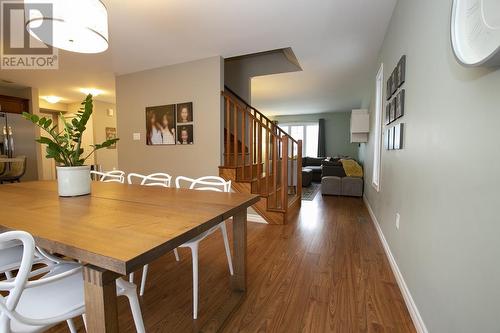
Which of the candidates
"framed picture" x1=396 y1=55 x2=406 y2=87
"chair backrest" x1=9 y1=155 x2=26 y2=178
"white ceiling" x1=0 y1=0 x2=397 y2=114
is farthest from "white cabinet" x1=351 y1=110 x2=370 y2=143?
"chair backrest" x1=9 y1=155 x2=26 y2=178

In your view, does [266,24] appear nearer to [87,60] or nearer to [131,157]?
[87,60]

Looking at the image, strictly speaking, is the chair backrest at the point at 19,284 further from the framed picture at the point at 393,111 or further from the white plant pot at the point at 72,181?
the framed picture at the point at 393,111

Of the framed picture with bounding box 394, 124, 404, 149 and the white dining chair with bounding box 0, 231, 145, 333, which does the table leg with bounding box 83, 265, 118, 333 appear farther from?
the framed picture with bounding box 394, 124, 404, 149

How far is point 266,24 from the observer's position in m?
2.56

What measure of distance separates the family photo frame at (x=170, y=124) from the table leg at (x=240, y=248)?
7.59 ft

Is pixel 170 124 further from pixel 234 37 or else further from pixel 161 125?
pixel 234 37

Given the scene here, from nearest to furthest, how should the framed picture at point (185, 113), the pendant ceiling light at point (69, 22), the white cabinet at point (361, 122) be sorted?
1. the pendant ceiling light at point (69, 22)
2. the framed picture at point (185, 113)
3. the white cabinet at point (361, 122)

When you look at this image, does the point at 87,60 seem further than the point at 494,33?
Yes

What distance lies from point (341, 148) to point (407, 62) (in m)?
7.40

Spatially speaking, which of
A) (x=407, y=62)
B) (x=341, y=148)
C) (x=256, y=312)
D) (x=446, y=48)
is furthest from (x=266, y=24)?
(x=341, y=148)

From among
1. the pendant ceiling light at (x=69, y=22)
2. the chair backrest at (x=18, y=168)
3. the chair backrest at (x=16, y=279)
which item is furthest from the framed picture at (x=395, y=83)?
the chair backrest at (x=18, y=168)

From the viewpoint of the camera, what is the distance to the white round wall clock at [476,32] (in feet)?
2.32

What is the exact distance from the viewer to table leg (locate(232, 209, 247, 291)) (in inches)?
62.7

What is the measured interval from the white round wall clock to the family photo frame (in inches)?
125
